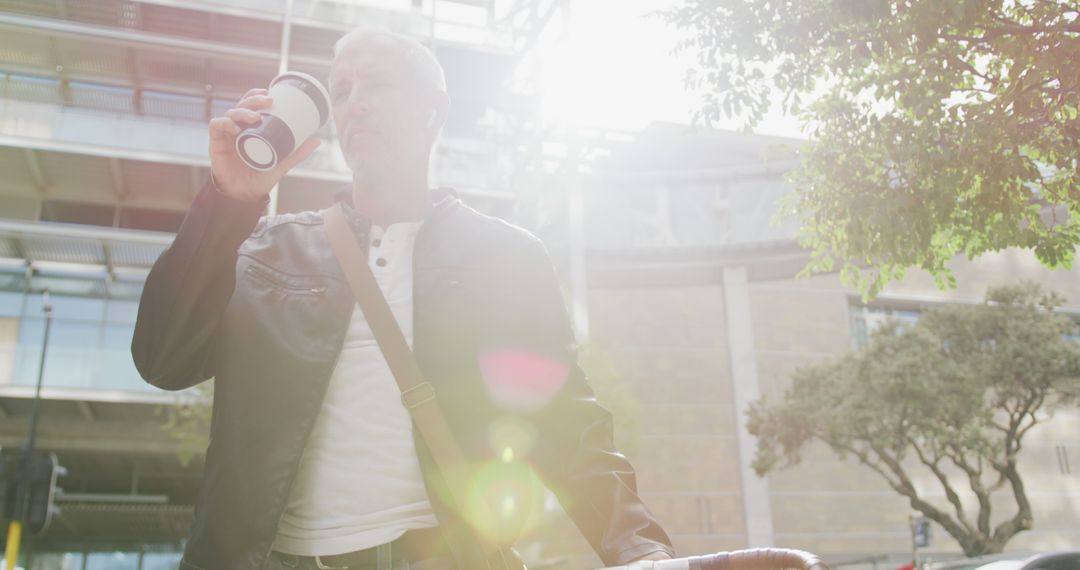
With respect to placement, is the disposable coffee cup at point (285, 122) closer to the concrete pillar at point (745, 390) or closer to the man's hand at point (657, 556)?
the man's hand at point (657, 556)

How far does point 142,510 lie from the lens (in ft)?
92.9

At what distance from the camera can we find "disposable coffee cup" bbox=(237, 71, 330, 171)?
1.59 metres

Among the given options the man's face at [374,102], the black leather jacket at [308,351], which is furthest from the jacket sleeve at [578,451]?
the man's face at [374,102]

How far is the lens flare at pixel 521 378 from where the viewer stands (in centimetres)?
191

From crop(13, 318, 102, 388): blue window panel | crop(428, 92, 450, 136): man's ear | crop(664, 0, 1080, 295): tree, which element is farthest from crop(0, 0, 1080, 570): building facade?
crop(428, 92, 450, 136): man's ear

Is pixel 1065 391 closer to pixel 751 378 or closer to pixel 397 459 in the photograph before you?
pixel 751 378

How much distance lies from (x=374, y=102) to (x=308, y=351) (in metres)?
0.62

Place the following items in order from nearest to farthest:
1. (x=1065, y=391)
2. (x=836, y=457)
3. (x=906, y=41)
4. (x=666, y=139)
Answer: (x=906, y=41), (x=1065, y=391), (x=836, y=457), (x=666, y=139)

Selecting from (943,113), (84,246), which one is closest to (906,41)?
(943,113)

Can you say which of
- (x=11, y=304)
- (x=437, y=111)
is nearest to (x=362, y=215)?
(x=437, y=111)

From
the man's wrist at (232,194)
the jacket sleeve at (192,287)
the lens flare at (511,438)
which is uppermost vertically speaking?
the man's wrist at (232,194)

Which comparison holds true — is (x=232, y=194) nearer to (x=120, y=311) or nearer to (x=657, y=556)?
(x=657, y=556)

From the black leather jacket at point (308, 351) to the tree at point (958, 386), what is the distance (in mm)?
20140

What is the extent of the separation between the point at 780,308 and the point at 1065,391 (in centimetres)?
1121
